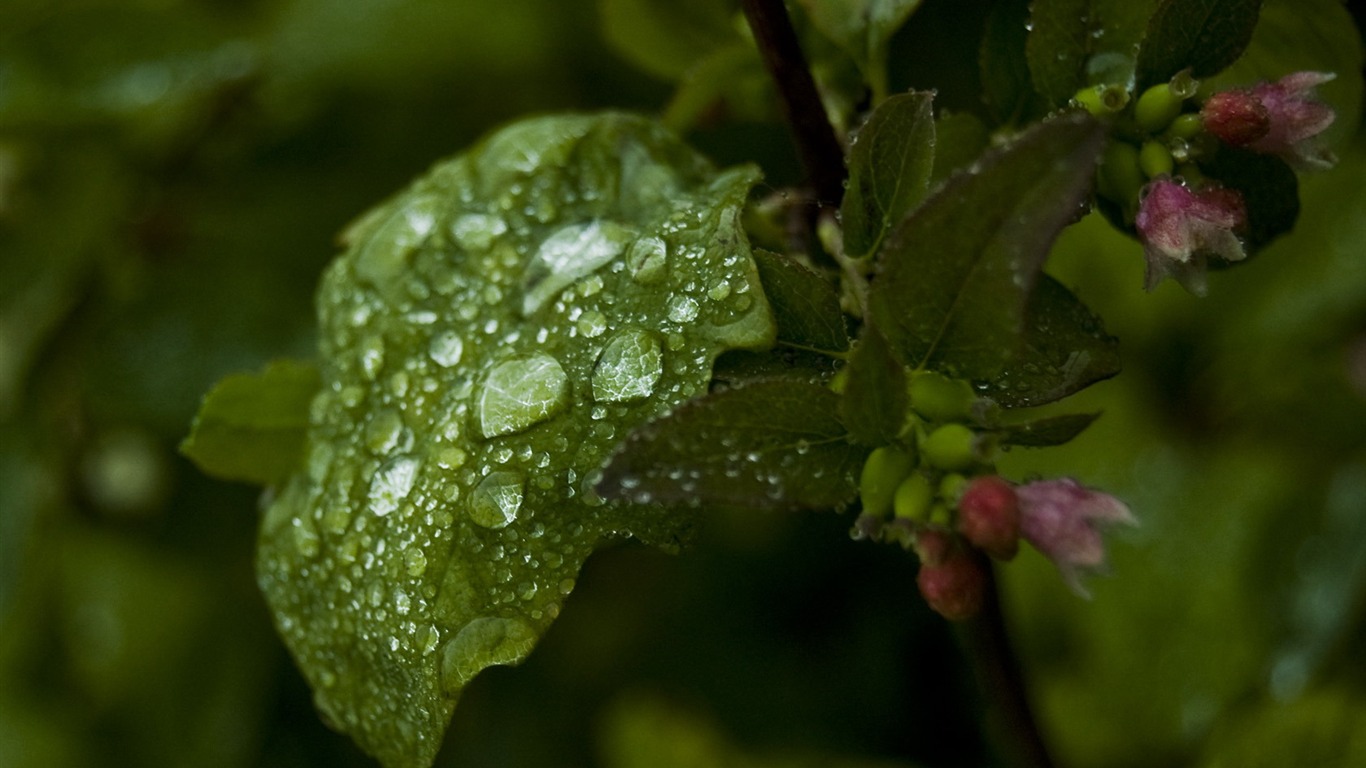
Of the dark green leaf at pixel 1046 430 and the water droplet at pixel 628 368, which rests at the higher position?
the water droplet at pixel 628 368

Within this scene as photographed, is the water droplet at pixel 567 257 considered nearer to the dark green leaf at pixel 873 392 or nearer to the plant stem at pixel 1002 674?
the dark green leaf at pixel 873 392

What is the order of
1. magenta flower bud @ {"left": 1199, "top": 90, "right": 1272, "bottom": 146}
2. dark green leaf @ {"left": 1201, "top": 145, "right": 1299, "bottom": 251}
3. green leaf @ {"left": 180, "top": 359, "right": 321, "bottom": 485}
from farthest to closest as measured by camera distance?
green leaf @ {"left": 180, "top": 359, "right": 321, "bottom": 485}
dark green leaf @ {"left": 1201, "top": 145, "right": 1299, "bottom": 251}
magenta flower bud @ {"left": 1199, "top": 90, "right": 1272, "bottom": 146}

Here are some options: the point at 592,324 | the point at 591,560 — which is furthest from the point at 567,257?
the point at 591,560

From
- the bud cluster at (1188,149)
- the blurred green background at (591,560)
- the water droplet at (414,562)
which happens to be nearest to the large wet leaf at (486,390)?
the water droplet at (414,562)

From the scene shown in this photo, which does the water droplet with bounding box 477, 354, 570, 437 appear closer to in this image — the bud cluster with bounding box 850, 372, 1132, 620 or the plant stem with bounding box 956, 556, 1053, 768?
the bud cluster with bounding box 850, 372, 1132, 620

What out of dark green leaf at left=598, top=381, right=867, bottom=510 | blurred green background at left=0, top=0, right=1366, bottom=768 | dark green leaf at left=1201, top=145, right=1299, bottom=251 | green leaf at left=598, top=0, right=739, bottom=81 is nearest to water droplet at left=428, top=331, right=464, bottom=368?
dark green leaf at left=598, top=381, right=867, bottom=510

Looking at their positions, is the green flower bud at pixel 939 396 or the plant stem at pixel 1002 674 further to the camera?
the plant stem at pixel 1002 674
